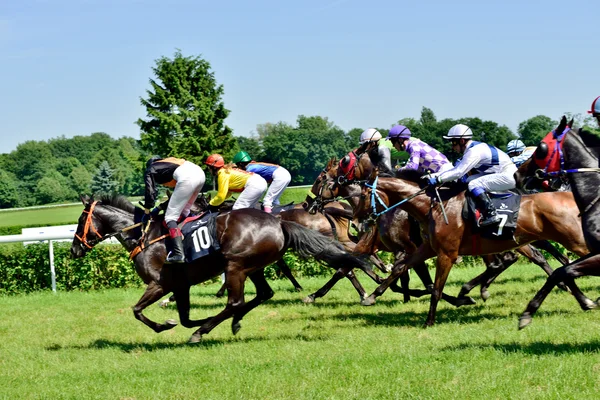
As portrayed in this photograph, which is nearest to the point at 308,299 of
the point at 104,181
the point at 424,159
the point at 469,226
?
the point at 424,159

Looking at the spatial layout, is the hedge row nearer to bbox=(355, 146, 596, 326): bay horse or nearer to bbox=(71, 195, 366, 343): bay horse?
bbox=(71, 195, 366, 343): bay horse

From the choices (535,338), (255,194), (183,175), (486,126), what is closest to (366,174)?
(255,194)

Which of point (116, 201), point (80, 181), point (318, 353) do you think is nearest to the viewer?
point (318, 353)

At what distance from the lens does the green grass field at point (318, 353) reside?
488 centimetres

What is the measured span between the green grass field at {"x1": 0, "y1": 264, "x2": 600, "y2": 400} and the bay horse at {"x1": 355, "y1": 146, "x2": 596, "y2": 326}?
0.67 meters

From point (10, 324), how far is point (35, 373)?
324cm

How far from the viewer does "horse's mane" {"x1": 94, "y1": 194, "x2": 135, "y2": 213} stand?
811 cm

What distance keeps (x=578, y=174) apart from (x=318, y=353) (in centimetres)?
274

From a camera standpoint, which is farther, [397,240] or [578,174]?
[397,240]

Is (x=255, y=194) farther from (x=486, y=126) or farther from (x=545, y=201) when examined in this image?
(x=486, y=126)

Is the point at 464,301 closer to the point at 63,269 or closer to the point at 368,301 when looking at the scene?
the point at 368,301

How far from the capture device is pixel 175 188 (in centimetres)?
732

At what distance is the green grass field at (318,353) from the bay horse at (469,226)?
0.67m

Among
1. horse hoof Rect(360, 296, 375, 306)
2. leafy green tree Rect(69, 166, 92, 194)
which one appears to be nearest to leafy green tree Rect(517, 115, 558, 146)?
leafy green tree Rect(69, 166, 92, 194)
